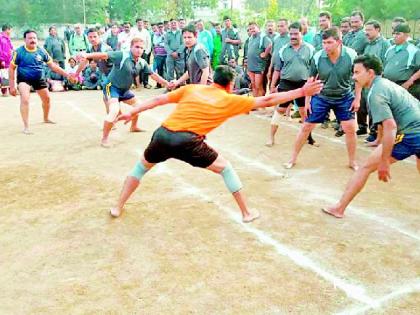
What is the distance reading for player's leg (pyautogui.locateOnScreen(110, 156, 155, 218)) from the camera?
16.5 feet

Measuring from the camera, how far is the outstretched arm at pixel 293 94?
4.37m

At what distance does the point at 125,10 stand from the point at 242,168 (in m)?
67.6

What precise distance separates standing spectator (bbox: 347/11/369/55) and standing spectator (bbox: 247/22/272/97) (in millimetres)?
2711

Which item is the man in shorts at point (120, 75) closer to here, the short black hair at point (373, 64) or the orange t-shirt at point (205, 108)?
the orange t-shirt at point (205, 108)

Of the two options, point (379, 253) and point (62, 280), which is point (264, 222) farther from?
point (62, 280)

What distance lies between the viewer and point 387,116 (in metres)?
4.44

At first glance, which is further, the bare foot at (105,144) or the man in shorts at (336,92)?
the bare foot at (105,144)

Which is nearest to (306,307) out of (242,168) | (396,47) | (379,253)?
(379,253)

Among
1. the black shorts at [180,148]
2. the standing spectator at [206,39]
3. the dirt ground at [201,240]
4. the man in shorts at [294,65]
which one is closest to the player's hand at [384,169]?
the dirt ground at [201,240]

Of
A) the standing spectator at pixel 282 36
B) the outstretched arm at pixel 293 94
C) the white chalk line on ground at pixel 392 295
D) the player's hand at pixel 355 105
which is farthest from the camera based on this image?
the standing spectator at pixel 282 36

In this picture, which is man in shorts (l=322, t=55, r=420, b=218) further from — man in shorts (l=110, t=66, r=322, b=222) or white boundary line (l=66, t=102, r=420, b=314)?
white boundary line (l=66, t=102, r=420, b=314)

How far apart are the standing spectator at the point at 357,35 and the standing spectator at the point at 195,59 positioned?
3001mm

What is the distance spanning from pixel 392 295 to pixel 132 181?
2.80 m

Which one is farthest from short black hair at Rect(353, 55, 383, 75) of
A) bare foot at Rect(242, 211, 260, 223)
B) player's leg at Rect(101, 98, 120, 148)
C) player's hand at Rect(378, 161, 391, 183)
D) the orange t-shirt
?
player's leg at Rect(101, 98, 120, 148)
